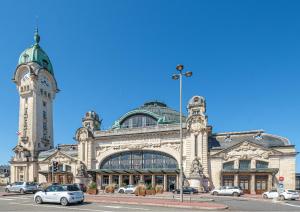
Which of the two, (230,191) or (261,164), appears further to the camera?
(261,164)

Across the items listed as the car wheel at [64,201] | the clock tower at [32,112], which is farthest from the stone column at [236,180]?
the clock tower at [32,112]

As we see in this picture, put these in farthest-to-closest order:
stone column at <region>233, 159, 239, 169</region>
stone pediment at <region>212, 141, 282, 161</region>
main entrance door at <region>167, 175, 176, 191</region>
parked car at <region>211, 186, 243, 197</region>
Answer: main entrance door at <region>167, 175, 176, 191</region> → stone column at <region>233, 159, 239, 169</region> → stone pediment at <region>212, 141, 282, 161</region> → parked car at <region>211, 186, 243, 197</region>

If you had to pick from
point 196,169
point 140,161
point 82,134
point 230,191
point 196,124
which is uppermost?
point 196,124

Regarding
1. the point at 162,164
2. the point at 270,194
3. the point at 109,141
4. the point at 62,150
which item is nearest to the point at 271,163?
the point at 270,194

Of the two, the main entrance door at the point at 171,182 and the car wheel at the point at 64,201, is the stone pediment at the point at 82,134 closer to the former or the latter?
the main entrance door at the point at 171,182

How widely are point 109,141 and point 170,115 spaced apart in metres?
15.0

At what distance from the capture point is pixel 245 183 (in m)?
50.7

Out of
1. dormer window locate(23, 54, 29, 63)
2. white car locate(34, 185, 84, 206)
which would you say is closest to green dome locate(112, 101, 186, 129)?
dormer window locate(23, 54, 29, 63)

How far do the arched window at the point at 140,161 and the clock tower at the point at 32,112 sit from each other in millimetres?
20117

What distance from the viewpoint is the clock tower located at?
7281 cm

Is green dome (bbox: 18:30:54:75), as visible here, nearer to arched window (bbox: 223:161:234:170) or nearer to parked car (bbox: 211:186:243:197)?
arched window (bbox: 223:161:234:170)

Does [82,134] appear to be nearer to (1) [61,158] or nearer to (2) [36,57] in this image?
(1) [61,158]

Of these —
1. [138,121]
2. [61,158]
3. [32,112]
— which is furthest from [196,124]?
[32,112]

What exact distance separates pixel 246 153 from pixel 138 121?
2559cm
